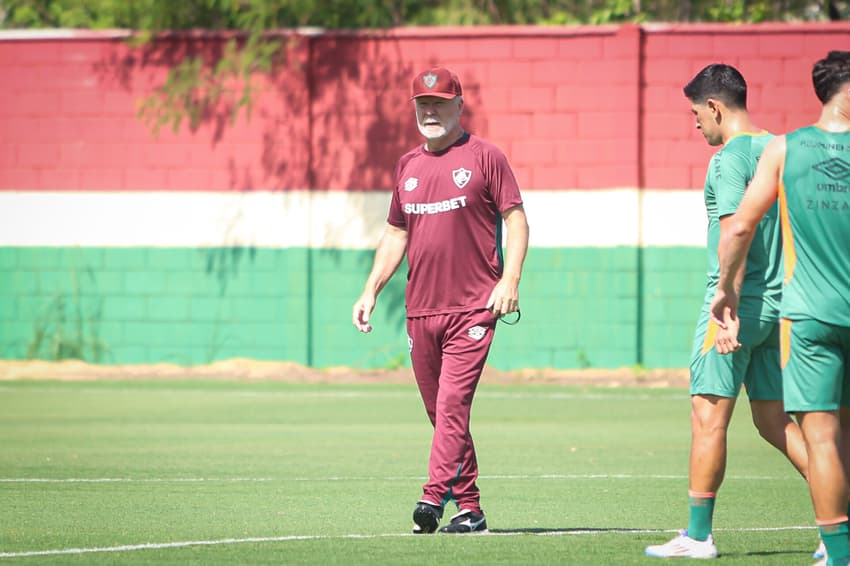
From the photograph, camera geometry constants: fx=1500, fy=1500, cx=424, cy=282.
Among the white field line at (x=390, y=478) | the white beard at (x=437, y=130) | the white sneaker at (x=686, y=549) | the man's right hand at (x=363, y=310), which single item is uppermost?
the white beard at (x=437, y=130)

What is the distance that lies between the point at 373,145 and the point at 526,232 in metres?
14.3

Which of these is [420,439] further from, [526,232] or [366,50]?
[366,50]

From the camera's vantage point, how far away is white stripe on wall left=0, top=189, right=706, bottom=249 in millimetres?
21672

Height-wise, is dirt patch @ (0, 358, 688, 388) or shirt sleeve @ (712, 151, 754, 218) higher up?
shirt sleeve @ (712, 151, 754, 218)

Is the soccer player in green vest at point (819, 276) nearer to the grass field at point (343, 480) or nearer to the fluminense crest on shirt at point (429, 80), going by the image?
the grass field at point (343, 480)

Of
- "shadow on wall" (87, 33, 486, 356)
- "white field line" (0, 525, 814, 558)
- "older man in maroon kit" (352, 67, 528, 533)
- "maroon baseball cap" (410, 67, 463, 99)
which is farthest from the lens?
"shadow on wall" (87, 33, 486, 356)

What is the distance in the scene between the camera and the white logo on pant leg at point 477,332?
8188 millimetres

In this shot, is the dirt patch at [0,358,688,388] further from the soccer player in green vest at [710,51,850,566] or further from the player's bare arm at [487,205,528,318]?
the soccer player in green vest at [710,51,850,566]

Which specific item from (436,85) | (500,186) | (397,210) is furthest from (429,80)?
(397,210)

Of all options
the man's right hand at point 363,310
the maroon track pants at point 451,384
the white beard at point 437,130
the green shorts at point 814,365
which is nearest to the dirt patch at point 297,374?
the man's right hand at point 363,310

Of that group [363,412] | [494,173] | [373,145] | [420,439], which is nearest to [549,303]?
[373,145]

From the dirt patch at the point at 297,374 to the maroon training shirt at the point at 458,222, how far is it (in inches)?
493

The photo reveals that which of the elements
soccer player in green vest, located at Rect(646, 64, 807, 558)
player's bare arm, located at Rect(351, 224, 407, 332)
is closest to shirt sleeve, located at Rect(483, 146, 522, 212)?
player's bare arm, located at Rect(351, 224, 407, 332)

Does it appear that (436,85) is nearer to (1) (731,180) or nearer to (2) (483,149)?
(2) (483,149)
